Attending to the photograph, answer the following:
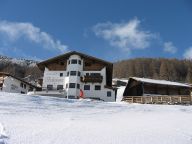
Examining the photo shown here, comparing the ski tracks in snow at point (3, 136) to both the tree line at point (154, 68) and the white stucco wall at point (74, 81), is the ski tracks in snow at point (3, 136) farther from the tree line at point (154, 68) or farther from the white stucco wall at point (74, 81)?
the tree line at point (154, 68)

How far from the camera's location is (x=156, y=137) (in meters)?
14.3

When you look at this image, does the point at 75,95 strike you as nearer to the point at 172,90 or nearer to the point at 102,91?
the point at 102,91

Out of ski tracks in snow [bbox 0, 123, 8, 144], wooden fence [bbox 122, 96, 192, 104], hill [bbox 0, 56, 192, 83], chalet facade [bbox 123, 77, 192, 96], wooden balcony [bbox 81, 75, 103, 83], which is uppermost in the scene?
hill [bbox 0, 56, 192, 83]

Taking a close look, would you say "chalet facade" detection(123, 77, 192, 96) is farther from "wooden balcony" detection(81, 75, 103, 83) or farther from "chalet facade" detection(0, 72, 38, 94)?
"chalet facade" detection(0, 72, 38, 94)

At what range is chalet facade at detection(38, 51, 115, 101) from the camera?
1978 inches

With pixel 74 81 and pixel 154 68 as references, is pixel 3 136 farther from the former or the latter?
pixel 154 68

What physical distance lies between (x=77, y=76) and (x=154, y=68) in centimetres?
10591

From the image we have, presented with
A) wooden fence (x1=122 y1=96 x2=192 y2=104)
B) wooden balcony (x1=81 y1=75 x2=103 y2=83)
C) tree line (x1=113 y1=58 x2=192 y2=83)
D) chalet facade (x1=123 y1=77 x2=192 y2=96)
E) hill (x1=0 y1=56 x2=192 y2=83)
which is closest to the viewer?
wooden fence (x1=122 y1=96 x2=192 y2=104)

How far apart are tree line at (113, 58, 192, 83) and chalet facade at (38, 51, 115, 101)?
88814 mm

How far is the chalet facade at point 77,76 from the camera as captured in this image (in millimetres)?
50250

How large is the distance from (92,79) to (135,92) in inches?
340

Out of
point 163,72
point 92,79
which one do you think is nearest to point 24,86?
point 92,79

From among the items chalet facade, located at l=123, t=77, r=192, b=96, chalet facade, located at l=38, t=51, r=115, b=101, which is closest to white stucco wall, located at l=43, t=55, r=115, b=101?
chalet facade, located at l=38, t=51, r=115, b=101

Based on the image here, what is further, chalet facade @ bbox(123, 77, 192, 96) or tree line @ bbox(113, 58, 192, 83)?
tree line @ bbox(113, 58, 192, 83)
